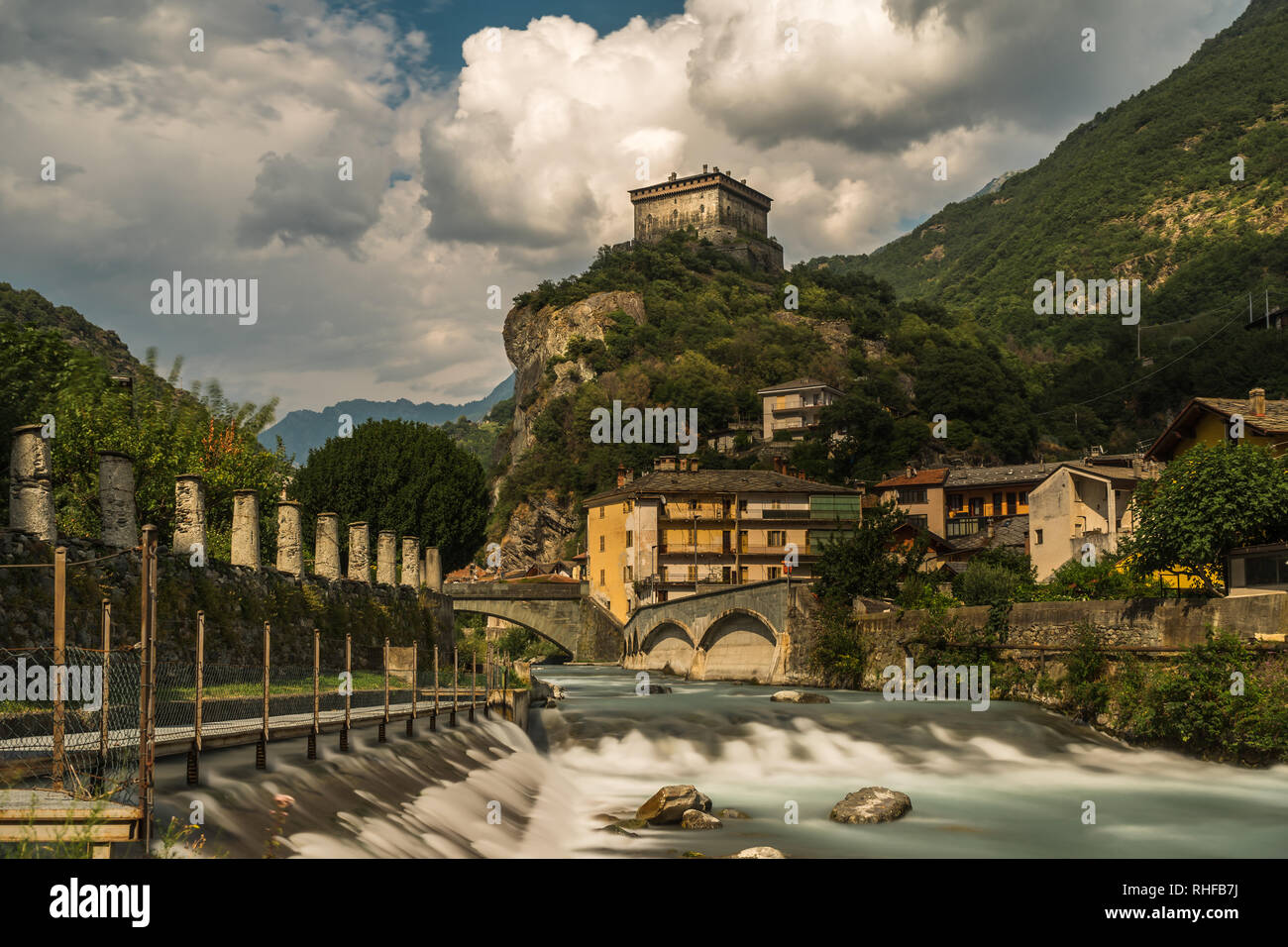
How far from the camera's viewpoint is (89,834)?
9.44 m

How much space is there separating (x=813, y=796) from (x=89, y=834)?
1932 cm

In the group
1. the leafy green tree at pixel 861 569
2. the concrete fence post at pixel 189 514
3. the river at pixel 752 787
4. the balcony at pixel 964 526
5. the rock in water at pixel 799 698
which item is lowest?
the rock in water at pixel 799 698

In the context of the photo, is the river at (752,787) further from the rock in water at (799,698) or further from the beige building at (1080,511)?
the beige building at (1080,511)

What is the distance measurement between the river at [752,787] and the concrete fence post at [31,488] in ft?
26.5

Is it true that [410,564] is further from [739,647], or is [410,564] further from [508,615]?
[508,615]

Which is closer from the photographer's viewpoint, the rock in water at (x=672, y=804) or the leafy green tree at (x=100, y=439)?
the rock in water at (x=672, y=804)

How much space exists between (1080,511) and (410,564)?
1412 inches

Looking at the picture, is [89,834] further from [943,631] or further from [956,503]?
[956,503]

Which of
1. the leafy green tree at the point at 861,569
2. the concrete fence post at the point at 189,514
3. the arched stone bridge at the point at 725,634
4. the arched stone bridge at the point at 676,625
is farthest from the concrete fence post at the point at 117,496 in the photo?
the arched stone bridge at the point at 676,625

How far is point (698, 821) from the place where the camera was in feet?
69.2

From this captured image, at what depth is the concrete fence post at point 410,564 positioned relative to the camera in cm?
5047

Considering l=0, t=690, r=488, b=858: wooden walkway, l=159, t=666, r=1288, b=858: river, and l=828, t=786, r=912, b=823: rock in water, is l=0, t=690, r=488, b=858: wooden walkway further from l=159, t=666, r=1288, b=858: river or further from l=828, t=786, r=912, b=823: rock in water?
l=828, t=786, r=912, b=823: rock in water

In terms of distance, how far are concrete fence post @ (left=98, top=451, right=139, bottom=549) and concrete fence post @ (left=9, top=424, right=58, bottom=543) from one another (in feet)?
6.80

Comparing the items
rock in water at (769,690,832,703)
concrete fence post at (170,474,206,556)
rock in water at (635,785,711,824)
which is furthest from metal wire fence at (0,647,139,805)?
rock in water at (769,690,832,703)
